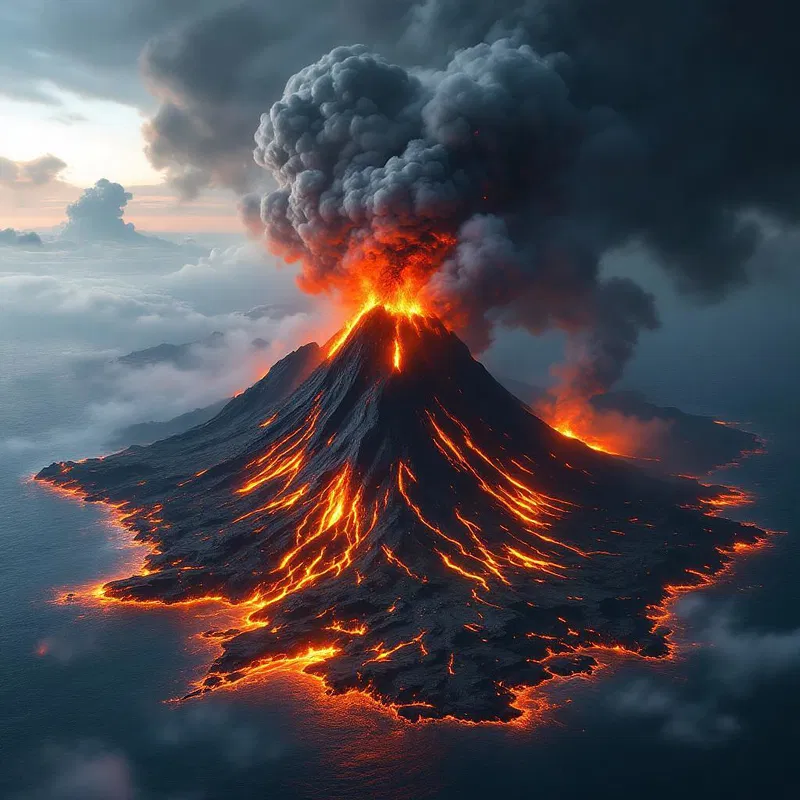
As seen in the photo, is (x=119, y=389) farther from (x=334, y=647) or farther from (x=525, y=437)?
(x=334, y=647)

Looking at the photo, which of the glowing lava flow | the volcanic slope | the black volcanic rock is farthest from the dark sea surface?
the black volcanic rock

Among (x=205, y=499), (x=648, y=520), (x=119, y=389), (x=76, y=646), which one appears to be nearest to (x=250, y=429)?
(x=205, y=499)

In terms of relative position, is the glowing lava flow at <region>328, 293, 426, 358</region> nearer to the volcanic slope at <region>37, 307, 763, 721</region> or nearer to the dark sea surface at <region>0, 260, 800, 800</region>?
the volcanic slope at <region>37, 307, 763, 721</region>

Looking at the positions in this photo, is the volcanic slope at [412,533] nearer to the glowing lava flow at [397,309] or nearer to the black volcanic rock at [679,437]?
the glowing lava flow at [397,309]

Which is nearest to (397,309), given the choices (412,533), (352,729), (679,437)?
(412,533)

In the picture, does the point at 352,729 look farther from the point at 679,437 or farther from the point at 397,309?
the point at 679,437

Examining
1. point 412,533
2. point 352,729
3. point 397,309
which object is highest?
point 397,309

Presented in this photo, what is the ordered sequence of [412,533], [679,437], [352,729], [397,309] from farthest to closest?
[679,437] → [397,309] → [412,533] → [352,729]
